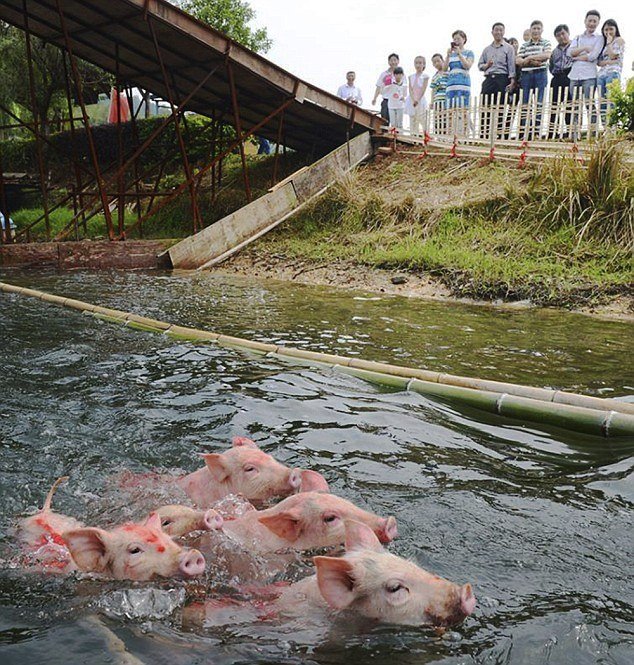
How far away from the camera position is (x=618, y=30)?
14.4 meters

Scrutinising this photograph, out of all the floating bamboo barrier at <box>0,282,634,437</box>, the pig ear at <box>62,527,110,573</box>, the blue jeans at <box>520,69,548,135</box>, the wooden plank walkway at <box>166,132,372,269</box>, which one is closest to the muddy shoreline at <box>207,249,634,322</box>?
the wooden plank walkway at <box>166,132,372,269</box>

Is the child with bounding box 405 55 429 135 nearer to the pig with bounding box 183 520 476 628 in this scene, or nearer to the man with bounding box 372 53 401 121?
the man with bounding box 372 53 401 121

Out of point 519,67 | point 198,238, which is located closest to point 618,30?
point 519,67

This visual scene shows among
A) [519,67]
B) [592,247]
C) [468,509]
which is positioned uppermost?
[519,67]

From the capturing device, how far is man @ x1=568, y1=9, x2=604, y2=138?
47.5 ft

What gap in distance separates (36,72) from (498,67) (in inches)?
780

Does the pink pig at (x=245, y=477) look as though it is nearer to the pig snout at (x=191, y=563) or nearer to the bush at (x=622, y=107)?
the pig snout at (x=191, y=563)

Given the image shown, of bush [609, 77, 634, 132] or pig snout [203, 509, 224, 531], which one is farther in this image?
bush [609, 77, 634, 132]

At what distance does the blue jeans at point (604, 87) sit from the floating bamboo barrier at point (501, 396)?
10266 mm

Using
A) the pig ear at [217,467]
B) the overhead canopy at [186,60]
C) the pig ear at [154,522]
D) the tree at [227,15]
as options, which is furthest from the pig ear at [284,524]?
the tree at [227,15]

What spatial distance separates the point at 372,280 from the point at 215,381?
19.4ft

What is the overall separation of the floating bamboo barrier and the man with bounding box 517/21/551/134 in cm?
1063

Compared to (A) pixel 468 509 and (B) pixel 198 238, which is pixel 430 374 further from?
(B) pixel 198 238

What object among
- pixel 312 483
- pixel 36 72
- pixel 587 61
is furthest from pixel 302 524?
pixel 36 72
